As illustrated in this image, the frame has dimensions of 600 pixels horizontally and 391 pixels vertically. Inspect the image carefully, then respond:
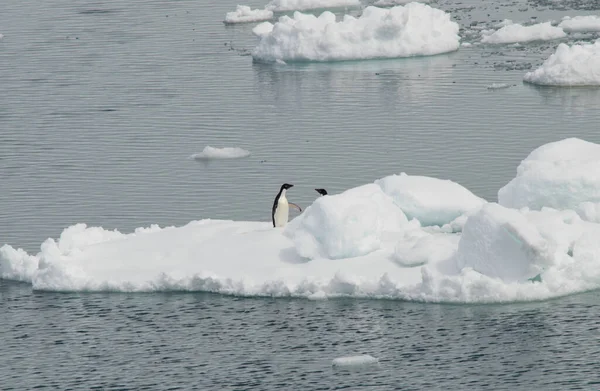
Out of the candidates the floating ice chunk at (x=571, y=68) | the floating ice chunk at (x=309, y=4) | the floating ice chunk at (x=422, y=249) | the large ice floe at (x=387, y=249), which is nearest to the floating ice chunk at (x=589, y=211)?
the large ice floe at (x=387, y=249)

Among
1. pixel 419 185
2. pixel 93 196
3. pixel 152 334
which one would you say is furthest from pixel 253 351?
pixel 93 196

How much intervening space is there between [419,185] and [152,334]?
8.07 metres

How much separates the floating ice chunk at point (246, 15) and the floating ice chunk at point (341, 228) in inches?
1538

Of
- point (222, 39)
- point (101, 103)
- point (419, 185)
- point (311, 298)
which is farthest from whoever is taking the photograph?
point (222, 39)

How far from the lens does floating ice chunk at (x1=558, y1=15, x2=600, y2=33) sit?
60.3 meters

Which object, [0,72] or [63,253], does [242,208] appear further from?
[0,72]

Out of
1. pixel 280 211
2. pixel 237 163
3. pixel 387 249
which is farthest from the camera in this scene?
pixel 237 163

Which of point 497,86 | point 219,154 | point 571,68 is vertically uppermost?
point 571,68

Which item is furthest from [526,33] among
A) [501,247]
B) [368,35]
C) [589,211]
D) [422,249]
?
[501,247]

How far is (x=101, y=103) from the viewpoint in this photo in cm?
5484

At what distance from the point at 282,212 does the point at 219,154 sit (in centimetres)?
1139

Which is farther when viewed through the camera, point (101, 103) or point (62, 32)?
point (62, 32)

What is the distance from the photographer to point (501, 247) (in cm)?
2869

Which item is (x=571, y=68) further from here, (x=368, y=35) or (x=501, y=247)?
(x=501, y=247)
